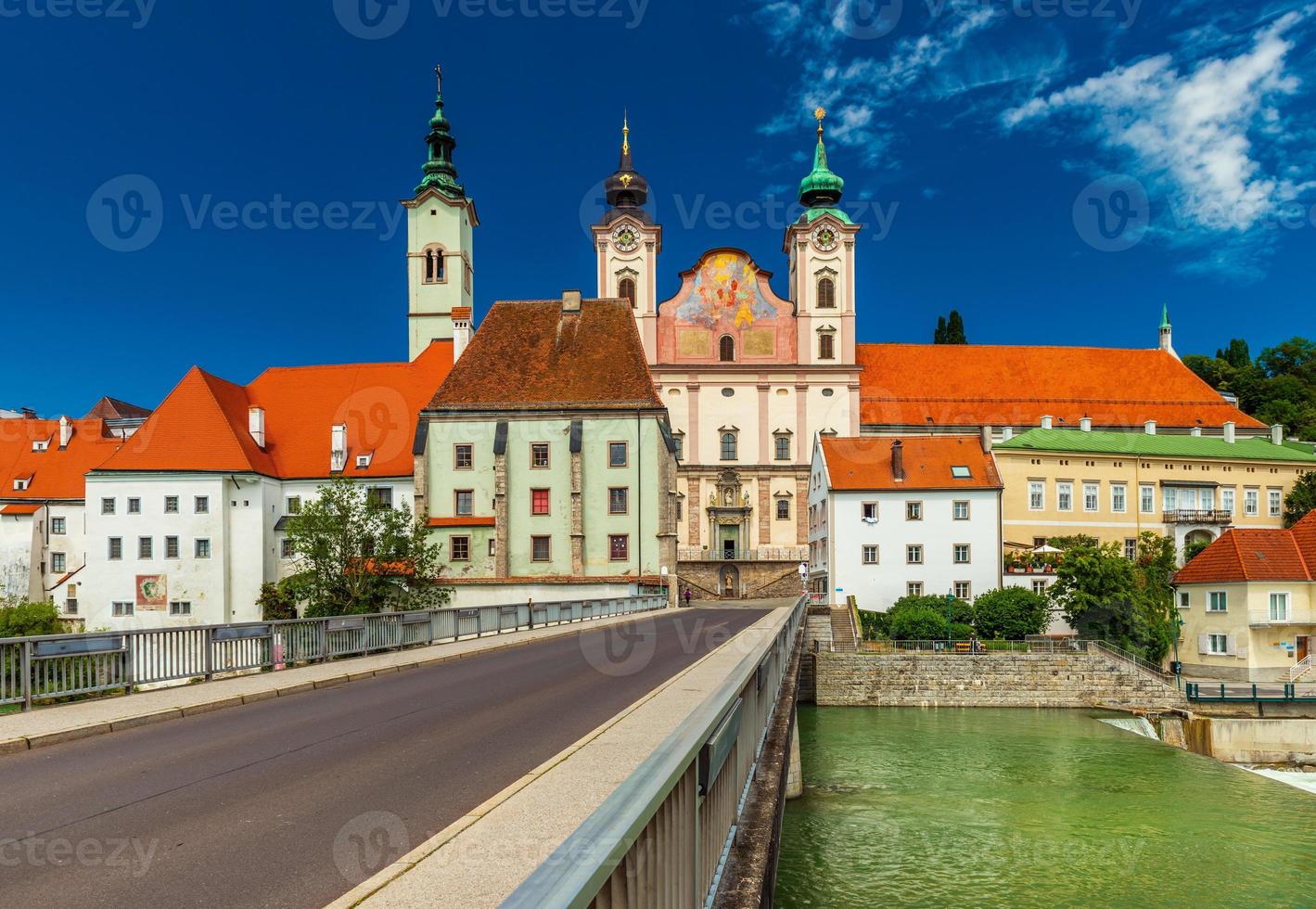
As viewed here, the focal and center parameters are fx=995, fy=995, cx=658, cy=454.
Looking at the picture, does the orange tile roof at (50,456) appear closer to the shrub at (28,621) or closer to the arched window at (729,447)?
the shrub at (28,621)

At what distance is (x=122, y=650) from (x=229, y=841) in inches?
353

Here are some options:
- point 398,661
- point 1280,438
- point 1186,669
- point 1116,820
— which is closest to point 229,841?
point 398,661

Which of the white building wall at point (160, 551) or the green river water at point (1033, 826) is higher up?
the white building wall at point (160, 551)

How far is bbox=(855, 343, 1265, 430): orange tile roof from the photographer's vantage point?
236 feet

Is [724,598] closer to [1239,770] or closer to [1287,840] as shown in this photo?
[1239,770]

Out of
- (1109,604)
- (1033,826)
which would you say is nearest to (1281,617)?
(1109,604)

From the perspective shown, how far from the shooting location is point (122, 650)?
1420cm

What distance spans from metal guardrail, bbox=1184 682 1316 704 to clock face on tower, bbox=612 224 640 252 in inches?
1781

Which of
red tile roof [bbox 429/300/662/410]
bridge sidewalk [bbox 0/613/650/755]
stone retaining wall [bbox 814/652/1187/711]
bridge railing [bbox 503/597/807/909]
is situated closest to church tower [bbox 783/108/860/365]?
red tile roof [bbox 429/300/662/410]

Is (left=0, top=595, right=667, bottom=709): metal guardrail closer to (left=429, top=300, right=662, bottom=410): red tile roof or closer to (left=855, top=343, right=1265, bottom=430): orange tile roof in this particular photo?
(left=429, top=300, right=662, bottom=410): red tile roof

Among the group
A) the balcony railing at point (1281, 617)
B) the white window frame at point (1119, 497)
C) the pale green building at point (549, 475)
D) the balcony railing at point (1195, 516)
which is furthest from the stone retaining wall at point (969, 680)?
the balcony railing at point (1195, 516)

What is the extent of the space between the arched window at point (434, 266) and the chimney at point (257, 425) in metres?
24.5

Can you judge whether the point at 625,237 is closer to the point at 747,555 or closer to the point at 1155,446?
the point at 747,555

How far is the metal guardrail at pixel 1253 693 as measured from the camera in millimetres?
41312
